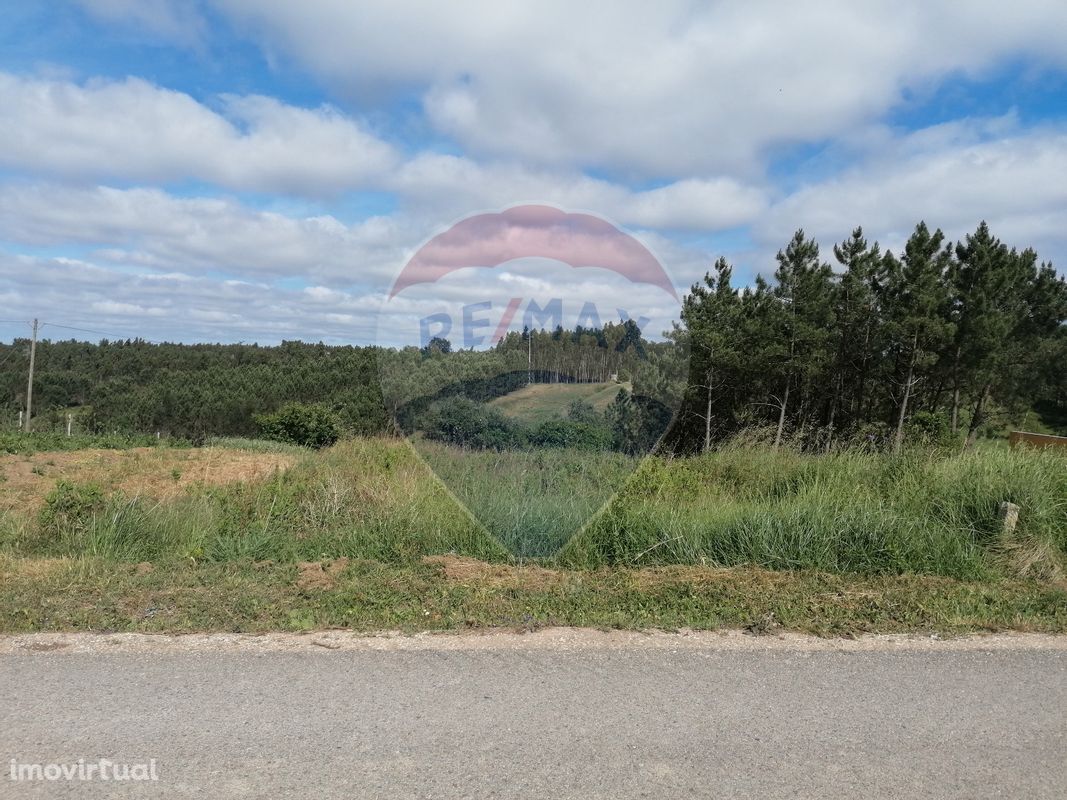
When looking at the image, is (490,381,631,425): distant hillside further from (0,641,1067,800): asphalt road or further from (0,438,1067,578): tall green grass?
(0,641,1067,800): asphalt road

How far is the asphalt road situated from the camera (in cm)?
320

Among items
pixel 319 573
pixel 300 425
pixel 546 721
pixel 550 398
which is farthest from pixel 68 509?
pixel 300 425

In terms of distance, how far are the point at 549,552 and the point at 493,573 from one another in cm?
70

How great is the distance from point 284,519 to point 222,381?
64037 mm

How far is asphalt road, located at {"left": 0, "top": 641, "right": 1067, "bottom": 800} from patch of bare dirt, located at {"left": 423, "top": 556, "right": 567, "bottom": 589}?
129 cm

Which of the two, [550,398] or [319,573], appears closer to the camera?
[550,398]

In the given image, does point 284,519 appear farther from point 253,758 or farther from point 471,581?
point 253,758

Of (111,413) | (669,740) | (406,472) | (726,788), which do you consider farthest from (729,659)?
(111,413)

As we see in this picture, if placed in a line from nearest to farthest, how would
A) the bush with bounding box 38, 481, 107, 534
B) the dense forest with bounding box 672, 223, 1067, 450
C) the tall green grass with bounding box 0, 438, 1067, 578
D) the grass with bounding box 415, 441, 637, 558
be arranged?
the grass with bounding box 415, 441, 637, 558 < the tall green grass with bounding box 0, 438, 1067, 578 < the bush with bounding box 38, 481, 107, 534 < the dense forest with bounding box 672, 223, 1067, 450

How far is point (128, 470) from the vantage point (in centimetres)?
1648

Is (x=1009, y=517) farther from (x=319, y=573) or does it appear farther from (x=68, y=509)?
(x=68, y=509)

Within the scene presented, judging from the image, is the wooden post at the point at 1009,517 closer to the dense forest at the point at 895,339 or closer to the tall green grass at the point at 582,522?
the tall green grass at the point at 582,522

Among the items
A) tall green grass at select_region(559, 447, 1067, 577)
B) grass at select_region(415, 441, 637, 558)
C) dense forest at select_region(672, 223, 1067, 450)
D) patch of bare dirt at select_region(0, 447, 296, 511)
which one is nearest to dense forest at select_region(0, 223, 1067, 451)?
dense forest at select_region(672, 223, 1067, 450)

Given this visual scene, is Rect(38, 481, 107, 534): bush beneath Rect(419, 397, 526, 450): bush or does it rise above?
beneath
